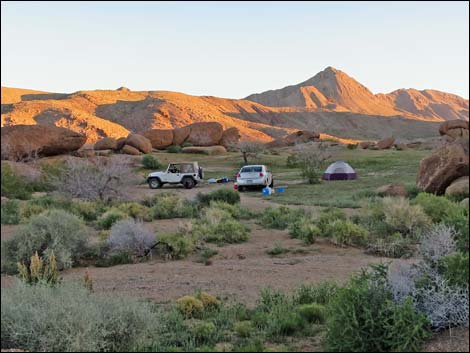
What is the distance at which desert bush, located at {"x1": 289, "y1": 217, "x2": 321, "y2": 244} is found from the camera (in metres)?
12.9

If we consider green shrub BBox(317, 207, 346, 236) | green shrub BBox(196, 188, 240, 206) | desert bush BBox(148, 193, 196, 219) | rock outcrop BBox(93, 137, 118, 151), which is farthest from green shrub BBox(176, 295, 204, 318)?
rock outcrop BBox(93, 137, 118, 151)

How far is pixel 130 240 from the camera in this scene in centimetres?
1146

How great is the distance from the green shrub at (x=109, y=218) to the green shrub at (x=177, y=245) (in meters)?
2.81

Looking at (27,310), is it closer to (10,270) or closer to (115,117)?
(10,270)

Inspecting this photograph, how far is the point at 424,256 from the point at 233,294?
339cm

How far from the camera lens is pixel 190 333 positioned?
238 inches

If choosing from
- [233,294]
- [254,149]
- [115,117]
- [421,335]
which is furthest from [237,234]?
[115,117]

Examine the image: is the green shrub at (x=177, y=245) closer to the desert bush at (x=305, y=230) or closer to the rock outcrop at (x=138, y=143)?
the desert bush at (x=305, y=230)

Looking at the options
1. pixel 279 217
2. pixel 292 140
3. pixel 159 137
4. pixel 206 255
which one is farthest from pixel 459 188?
pixel 292 140

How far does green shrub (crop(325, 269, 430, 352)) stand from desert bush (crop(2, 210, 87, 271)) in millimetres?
5422

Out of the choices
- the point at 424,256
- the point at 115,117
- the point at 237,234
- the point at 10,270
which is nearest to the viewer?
the point at 424,256

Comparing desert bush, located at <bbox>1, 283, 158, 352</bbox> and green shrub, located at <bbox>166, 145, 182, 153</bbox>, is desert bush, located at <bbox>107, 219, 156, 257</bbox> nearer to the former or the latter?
desert bush, located at <bbox>1, 283, 158, 352</bbox>

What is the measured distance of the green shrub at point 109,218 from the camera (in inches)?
563

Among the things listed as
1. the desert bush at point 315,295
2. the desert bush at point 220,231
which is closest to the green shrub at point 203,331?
the desert bush at point 315,295
